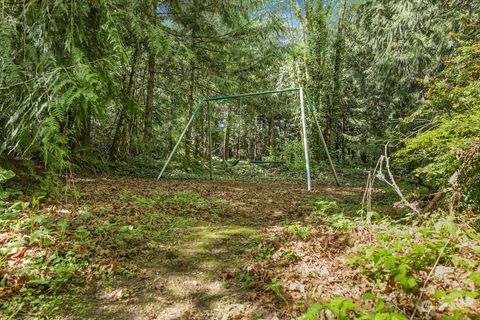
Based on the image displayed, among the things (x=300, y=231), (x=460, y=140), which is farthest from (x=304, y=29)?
(x=300, y=231)

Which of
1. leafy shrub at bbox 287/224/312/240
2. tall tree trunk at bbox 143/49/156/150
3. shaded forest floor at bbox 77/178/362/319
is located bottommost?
shaded forest floor at bbox 77/178/362/319

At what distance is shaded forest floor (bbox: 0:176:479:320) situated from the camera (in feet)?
6.66

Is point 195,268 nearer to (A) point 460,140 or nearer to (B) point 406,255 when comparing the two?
(B) point 406,255

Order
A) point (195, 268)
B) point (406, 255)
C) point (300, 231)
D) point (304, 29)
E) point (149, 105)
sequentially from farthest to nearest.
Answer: point (304, 29) < point (149, 105) < point (300, 231) < point (195, 268) < point (406, 255)

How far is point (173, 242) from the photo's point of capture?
3.22m

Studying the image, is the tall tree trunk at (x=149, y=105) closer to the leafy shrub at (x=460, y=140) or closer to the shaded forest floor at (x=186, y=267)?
the shaded forest floor at (x=186, y=267)

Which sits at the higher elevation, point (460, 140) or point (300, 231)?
point (460, 140)

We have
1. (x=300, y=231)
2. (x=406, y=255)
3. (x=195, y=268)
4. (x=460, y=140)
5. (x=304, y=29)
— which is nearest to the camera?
(x=406, y=255)

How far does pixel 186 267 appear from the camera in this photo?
2691 mm

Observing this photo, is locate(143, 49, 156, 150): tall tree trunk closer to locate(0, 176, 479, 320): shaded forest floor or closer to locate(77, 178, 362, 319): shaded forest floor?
locate(77, 178, 362, 319): shaded forest floor

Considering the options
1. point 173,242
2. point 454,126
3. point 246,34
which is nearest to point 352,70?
point 246,34

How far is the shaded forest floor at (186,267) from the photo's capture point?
2031 mm

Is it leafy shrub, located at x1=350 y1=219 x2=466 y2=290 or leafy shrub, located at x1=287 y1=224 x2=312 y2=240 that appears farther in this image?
leafy shrub, located at x1=287 y1=224 x2=312 y2=240

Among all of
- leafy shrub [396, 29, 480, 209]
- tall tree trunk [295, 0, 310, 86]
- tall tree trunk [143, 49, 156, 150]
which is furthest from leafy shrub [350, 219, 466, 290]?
tall tree trunk [295, 0, 310, 86]
